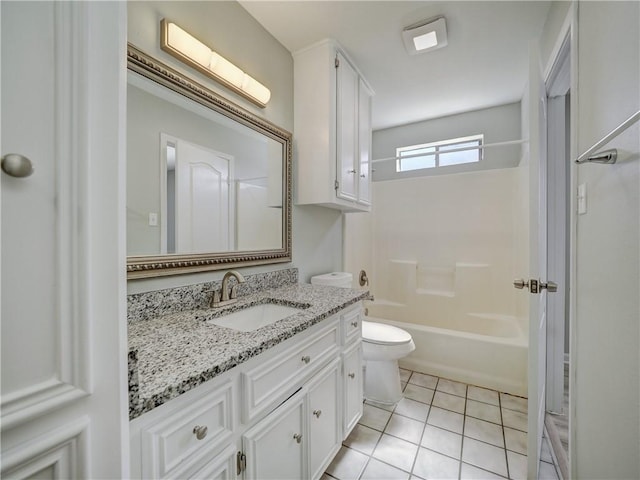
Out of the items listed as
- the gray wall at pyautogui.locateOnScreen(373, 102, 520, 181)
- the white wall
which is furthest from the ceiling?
the white wall

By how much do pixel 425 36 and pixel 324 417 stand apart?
7.16 ft

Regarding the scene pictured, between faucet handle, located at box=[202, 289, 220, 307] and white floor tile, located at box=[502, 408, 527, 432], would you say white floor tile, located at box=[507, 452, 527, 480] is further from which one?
faucet handle, located at box=[202, 289, 220, 307]

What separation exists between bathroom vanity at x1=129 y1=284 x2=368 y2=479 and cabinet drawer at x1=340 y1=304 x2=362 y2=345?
0.03 feet

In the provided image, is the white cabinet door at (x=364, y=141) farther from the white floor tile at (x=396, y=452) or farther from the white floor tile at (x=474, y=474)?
the white floor tile at (x=474, y=474)

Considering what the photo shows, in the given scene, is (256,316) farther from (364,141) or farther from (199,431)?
(364,141)

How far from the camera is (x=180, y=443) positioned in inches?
25.1

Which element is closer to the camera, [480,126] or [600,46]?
[600,46]

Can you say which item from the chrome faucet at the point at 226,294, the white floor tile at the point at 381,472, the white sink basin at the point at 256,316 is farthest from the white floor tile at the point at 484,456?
the chrome faucet at the point at 226,294

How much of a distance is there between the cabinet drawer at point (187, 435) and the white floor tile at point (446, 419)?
4.82ft

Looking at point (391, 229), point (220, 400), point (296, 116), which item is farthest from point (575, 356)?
point (391, 229)

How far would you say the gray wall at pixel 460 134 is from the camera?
271 centimetres

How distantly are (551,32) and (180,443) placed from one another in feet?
7.95

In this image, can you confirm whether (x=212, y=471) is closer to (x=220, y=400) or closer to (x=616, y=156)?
(x=220, y=400)

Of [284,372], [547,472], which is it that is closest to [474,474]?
[547,472]
